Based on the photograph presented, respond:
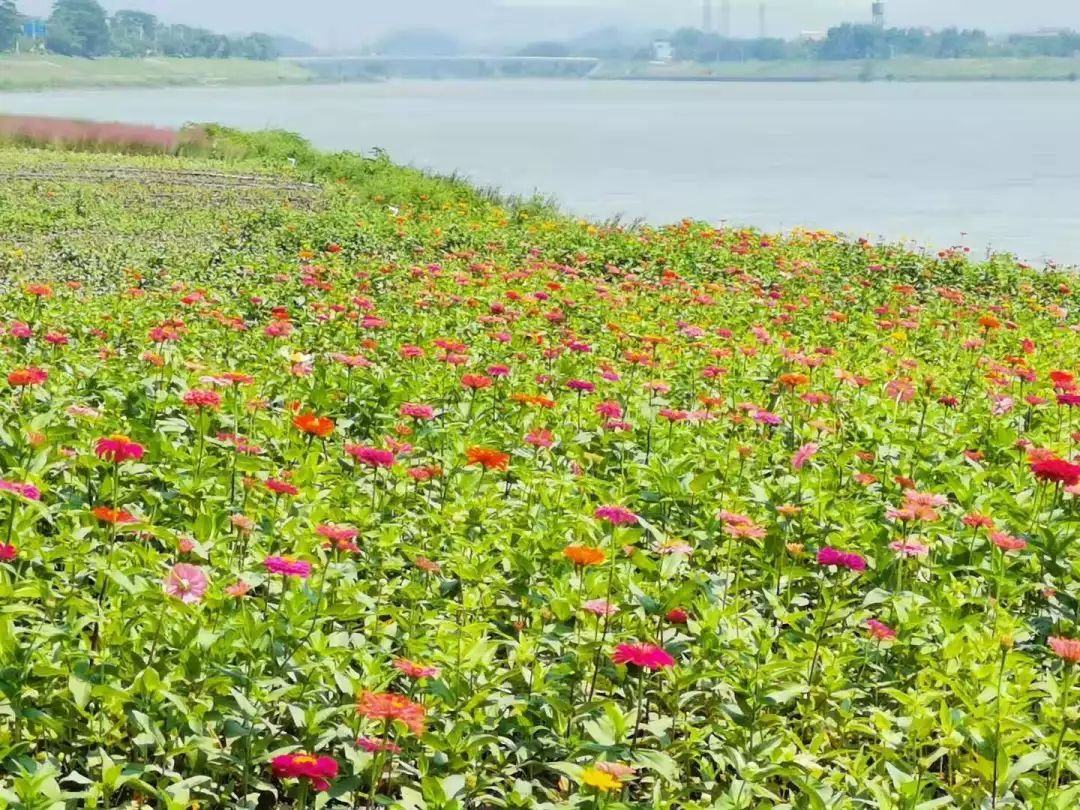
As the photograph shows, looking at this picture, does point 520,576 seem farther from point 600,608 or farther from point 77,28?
point 77,28

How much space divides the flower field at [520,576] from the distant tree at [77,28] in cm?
13089

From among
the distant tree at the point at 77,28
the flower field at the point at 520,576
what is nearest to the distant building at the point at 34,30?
the distant tree at the point at 77,28

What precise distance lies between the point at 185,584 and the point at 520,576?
1.08 metres

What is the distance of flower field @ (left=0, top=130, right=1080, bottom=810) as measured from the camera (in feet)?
9.04

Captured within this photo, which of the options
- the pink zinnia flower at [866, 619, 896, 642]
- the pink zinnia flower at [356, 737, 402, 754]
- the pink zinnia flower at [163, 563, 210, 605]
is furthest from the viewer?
the pink zinnia flower at [866, 619, 896, 642]

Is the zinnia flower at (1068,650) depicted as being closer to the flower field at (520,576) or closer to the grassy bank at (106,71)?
the flower field at (520,576)

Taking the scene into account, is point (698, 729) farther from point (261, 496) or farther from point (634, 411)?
point (634, 411)

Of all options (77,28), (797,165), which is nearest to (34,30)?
(77,28)

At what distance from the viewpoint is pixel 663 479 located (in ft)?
14.1

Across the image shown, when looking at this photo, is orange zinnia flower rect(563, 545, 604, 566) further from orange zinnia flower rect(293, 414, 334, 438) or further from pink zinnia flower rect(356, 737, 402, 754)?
orange zinnia flower rect(293, 414, 334, 438)

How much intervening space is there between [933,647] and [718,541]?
100 cm

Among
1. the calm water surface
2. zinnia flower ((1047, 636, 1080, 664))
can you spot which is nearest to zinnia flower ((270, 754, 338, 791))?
zinnia flower ((1047, 636, 1080, 664))

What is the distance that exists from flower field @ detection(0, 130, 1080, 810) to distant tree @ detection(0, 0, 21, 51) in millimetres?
123851

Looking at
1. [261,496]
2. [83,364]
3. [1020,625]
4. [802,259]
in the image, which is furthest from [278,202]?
[1020,625]
